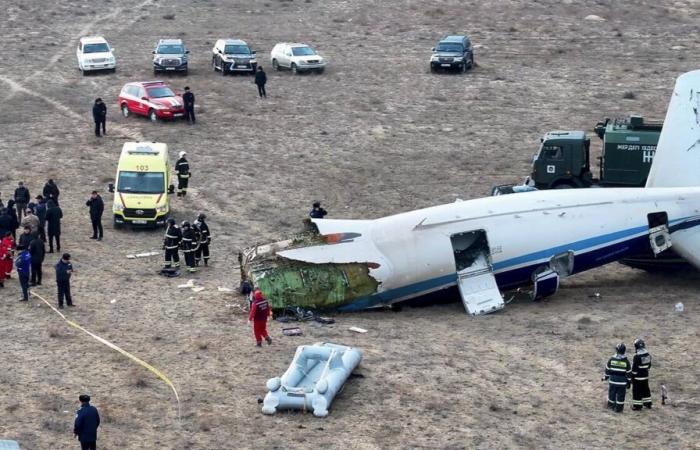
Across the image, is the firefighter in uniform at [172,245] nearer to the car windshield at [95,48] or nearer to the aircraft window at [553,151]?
the aircraft window at [553,151]

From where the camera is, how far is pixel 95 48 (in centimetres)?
5856

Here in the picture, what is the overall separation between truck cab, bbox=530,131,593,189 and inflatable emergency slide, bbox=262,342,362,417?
567 inches

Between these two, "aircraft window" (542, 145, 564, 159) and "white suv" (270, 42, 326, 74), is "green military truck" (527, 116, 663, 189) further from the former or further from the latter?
"white suv" (270, 42, 326, 74)

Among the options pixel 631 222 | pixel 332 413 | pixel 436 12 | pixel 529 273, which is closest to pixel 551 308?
pixel 529 273

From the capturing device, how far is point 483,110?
171 feet

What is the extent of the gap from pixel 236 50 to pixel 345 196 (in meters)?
17.1

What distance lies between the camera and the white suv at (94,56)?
190 feet

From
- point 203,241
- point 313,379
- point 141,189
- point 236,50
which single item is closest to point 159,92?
point 236,50

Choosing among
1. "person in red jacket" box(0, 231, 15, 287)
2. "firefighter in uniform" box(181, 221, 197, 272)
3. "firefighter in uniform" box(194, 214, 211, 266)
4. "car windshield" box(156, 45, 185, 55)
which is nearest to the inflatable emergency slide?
"firefighter in uniform" box(181, 221, 197, 272)

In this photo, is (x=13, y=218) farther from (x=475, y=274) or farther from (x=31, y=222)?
(x=475, y=274)

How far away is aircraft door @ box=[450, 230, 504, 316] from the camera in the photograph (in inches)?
1229

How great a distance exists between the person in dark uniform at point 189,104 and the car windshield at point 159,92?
4.63 feet

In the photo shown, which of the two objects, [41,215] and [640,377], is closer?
[640,377]

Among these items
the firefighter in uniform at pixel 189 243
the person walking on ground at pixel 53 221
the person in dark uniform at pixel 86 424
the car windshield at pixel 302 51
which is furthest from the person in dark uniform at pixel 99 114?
the person in dark uniform at pixel 86 424
